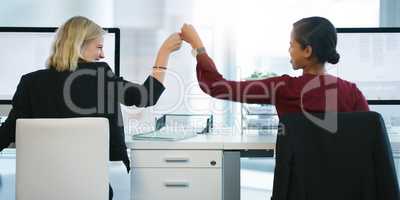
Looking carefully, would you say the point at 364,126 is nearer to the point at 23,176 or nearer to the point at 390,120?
the point at 23,176

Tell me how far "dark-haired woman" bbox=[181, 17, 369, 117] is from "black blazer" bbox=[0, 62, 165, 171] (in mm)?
360

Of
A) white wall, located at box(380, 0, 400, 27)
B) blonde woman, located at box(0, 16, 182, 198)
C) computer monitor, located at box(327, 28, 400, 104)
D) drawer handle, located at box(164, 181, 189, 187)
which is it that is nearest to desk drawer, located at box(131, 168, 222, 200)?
drawer handle, located at box(164, 181, 189, 187)

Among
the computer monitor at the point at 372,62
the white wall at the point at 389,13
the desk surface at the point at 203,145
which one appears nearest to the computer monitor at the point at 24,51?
the desk surface at the point at 203,145

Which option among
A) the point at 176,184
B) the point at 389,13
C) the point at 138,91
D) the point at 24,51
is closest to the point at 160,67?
the point at 138,91

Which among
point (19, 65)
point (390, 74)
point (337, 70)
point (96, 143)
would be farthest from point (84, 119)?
point (390, 74)

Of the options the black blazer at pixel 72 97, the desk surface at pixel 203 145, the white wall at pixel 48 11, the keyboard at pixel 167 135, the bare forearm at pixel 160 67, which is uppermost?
the white wall at pixel 48 11

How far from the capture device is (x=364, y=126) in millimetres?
1214

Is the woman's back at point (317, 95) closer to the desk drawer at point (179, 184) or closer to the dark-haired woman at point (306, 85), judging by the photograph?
the dark-haired woman at point (306, 85)

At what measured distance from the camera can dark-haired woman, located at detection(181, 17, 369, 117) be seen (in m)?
1.41

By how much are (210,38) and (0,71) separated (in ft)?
4.52

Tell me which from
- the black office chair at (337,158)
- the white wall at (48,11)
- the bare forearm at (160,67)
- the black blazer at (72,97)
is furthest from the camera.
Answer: the white wall at (48,11)

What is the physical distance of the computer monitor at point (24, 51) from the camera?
210cm

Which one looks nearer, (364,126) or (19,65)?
(364,126)

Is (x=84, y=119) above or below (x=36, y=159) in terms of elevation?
above
